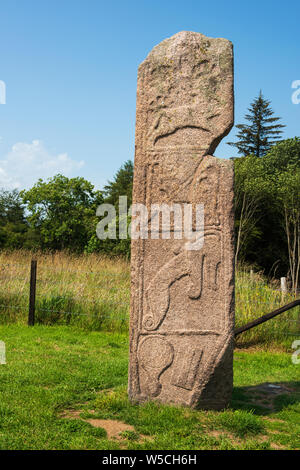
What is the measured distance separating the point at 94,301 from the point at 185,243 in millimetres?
5132

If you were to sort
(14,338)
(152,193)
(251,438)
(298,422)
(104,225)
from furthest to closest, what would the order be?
(104,225)
(14,338)
(152,193)
(298,422)
(251,438)

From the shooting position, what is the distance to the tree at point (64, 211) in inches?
1427

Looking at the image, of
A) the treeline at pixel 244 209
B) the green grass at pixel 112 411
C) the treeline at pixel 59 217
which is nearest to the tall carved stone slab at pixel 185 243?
the green grass at pixel 112 411

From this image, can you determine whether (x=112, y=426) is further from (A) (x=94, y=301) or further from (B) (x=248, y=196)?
(B) (x=248, y=196)

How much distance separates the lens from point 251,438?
3.78m

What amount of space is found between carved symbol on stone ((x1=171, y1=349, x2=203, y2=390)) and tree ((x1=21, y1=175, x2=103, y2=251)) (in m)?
31.7

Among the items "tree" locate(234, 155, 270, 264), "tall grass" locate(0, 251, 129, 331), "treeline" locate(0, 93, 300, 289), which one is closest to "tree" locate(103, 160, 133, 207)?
"treeline" locate(0, 93, 300, 289)

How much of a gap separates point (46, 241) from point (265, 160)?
20270 millimetres

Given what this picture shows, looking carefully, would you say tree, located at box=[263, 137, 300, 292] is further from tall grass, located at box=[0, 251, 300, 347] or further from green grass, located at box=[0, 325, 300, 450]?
green grass, located at box=[0, 325, 300, 450]

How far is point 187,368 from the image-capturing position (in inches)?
169

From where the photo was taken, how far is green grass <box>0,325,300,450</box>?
359 cm

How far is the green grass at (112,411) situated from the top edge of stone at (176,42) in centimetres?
388

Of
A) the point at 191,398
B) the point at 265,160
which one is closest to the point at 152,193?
the point at 191,398
